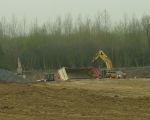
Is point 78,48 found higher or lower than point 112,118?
higher

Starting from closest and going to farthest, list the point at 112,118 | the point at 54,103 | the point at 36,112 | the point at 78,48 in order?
the point at 112,118 → the point at 36,112 → the point at 54,103 → the point at 78,48

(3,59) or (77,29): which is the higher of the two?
(77,29)

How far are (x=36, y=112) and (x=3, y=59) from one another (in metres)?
55.1

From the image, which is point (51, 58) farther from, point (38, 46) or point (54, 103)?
point (54, 103)

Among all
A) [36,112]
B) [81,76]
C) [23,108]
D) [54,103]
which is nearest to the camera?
[36,112]

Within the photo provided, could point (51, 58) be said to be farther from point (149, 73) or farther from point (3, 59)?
point (149, 73)

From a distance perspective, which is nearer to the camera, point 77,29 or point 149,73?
point 149,73

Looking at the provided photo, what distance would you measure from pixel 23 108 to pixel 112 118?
4.10 meters

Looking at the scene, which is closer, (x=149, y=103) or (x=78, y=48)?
(x=149, y=103)

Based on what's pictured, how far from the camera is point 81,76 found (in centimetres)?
4553

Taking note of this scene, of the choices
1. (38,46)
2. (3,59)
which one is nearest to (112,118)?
(3,59)

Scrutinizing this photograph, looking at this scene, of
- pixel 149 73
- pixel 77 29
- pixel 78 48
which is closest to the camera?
pixel 149 73

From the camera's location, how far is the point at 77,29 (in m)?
77.2

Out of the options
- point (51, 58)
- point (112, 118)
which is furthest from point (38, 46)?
point (112, 118)
